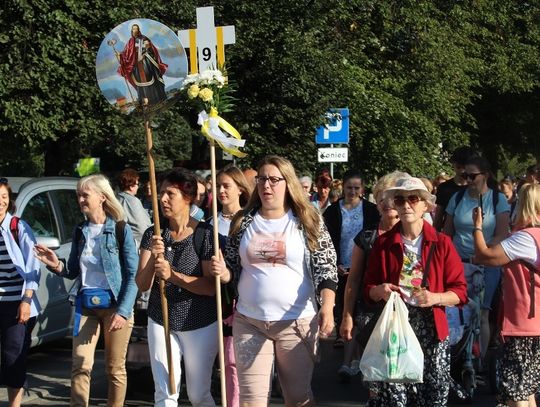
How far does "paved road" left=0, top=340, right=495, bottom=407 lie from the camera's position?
8438mm

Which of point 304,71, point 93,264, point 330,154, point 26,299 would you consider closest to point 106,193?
point 93,264

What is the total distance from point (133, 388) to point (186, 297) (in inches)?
115

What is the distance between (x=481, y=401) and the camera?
8391mm

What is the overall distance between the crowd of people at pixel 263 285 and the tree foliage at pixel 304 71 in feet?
11.6

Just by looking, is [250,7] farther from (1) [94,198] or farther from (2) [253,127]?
(1) [94,198]

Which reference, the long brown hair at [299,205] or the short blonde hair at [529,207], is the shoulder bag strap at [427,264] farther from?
the short blonde hair at [529,207]

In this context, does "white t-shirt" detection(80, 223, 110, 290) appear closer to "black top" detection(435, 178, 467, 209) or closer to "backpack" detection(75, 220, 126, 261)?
"backpack" detection(75, 220, 126, 261)

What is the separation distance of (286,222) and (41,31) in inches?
375

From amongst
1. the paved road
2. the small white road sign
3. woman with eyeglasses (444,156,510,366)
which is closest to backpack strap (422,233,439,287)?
the paved road

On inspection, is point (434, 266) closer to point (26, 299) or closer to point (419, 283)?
point (419, 283)

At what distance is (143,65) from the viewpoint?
631cm

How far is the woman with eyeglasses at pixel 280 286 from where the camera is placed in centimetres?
566

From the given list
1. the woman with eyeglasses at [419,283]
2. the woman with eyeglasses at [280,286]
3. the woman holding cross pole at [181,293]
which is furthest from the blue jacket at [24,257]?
the woman with eyeglasses at [419,283]

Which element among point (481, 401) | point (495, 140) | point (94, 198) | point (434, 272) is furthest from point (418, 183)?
point (495, 140)
